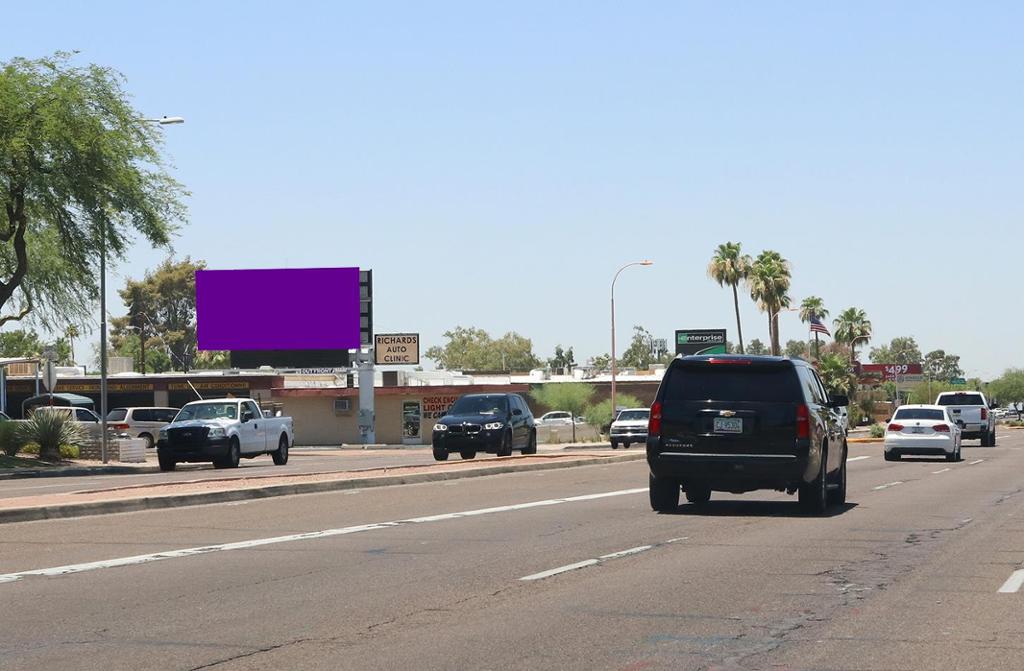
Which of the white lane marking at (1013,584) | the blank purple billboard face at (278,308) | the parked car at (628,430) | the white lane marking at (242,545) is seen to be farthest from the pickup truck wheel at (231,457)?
the blank purple billboard face at (278,308)

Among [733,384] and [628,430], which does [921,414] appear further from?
[733,384]

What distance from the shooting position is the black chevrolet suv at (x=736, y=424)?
18781 mm

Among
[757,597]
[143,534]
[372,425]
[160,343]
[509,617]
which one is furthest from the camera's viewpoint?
[160,343]

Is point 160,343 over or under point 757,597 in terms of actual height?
over

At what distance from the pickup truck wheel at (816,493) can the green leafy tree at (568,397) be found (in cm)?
7357

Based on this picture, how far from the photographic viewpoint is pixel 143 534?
17.1 meters

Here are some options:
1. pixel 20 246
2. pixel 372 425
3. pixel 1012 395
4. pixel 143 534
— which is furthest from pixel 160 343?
pixel 143 534

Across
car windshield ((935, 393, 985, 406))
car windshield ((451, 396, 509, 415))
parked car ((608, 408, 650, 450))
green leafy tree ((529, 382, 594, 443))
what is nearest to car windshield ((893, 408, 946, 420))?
car windshield ((451, 396, 509, 415))

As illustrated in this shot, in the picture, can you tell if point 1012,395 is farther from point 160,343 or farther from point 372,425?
point 372,425

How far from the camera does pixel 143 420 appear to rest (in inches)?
2229

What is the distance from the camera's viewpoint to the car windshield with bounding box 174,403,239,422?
128 ft

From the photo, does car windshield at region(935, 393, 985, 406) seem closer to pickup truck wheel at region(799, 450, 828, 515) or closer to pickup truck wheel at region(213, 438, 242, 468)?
pickup truck wheel at region(213, 438, 242, 468)

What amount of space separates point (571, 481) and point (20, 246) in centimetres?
1864

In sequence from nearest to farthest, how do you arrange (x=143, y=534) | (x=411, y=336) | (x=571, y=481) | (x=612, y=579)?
(x=612, y=579) < (x=143, y=534) < (x=571, y=481) < (x=411, y=336)
